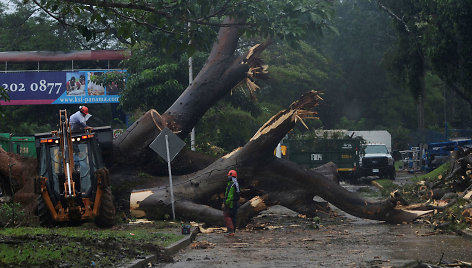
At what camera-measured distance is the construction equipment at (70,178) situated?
1644 centimetres

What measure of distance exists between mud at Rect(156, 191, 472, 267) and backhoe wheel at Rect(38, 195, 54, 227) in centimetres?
341

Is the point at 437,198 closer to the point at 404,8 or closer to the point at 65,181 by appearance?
the point at 65,181

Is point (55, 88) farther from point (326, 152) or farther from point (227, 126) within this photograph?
point (326, 152)

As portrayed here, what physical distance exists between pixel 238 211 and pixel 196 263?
666 centimetres

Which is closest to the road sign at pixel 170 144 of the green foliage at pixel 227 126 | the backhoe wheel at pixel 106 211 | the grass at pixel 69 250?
the backhoe wheel at pixel 106 211

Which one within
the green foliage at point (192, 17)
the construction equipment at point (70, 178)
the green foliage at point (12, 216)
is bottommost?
the green foliage at point (12, 216)

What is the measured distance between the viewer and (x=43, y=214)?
1691 centimetres

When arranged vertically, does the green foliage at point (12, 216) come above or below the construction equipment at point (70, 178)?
below

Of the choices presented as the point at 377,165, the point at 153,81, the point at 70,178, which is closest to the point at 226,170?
the point at 70,178

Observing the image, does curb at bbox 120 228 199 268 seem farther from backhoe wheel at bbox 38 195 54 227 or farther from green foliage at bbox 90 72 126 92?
green foliage at bbox 90 72 126 92

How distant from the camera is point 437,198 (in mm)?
22484

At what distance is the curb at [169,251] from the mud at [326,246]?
0.15 meters

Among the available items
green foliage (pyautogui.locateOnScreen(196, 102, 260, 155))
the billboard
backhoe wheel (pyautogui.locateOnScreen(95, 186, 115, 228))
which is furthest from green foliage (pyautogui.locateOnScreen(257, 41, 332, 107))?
backhoe wheel (pyautogui.locateOnScreen(95, 186, 115, 228))

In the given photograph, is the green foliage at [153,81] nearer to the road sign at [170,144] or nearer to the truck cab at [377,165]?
the truck cab at [377,165]
